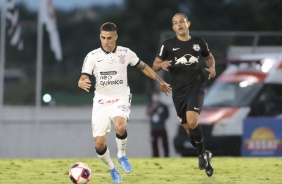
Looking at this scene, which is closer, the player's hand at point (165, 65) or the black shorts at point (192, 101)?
the player's hand at point (165, 65)

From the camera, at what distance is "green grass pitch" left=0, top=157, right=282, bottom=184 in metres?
15.1

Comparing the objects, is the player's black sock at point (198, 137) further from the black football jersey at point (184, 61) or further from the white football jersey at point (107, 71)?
the white football jersey at point (107, 71)

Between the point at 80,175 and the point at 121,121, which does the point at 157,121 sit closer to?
the point at 121,121

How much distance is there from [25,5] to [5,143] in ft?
144

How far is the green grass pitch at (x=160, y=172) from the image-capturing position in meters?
15.1

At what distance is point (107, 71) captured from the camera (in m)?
14.8

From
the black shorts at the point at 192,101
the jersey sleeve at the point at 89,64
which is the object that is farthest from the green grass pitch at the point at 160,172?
the jersey sleeve at the point at 89,64

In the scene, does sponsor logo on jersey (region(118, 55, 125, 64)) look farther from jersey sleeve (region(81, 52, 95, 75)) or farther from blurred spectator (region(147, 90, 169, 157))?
blurred spectator (region(147, 90, 169, 157))

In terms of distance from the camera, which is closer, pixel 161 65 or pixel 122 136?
pixel 122 136

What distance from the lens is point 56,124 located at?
3172cm

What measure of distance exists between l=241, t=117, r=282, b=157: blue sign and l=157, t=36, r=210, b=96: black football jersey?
8.58m

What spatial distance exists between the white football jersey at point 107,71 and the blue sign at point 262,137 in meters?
9.52

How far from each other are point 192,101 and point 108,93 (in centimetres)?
135

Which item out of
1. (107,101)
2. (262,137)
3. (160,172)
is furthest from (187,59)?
(262,137)
